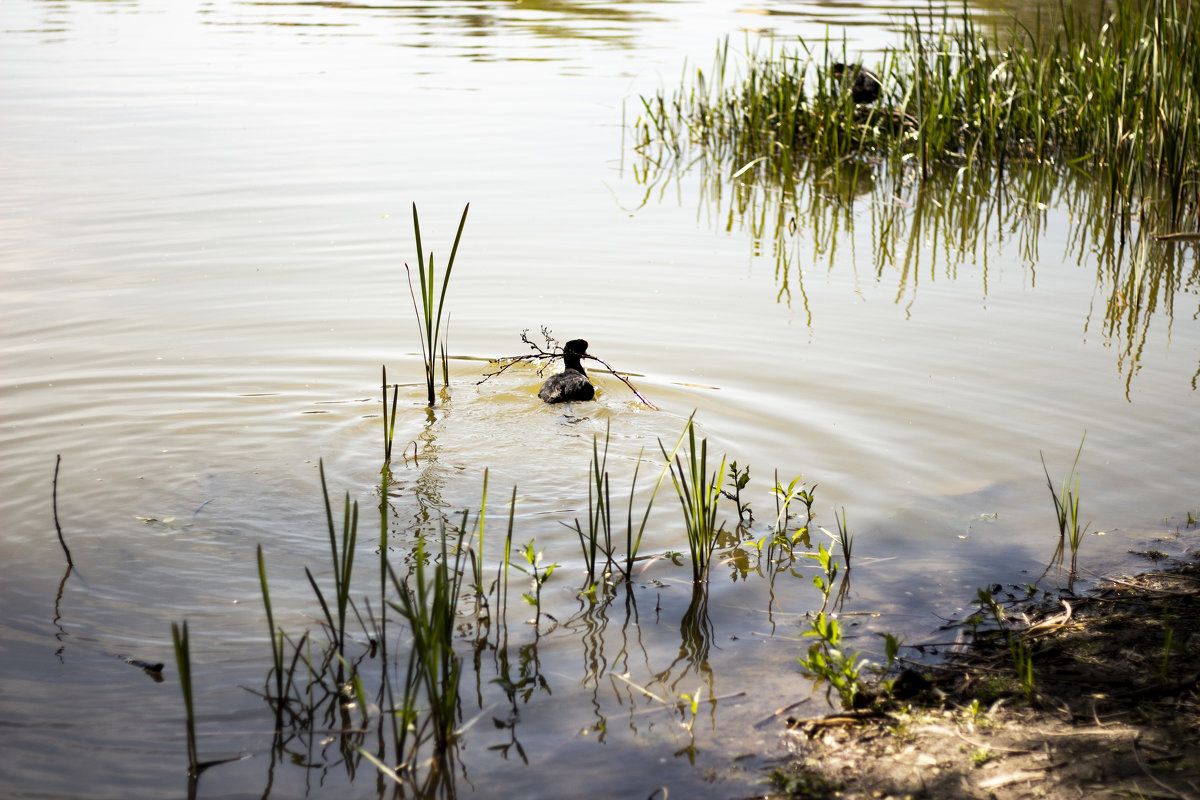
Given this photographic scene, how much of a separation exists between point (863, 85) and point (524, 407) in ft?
23.4

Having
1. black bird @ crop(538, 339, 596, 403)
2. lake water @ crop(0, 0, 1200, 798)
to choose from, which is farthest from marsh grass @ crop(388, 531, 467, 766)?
black bird @ crop(538, 339, 596, 403)

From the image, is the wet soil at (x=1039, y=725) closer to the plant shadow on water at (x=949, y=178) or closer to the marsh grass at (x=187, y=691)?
the marsh grass at (x=187, y=691)

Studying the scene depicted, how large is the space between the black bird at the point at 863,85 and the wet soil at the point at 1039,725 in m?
8.70

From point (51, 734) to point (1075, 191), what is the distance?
33.2ft

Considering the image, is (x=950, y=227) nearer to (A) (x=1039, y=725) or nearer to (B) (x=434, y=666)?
(A) (x=1039, y=725)

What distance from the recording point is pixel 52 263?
822 cm

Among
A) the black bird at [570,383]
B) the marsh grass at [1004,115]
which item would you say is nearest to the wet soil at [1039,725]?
the black bird at [570,383]

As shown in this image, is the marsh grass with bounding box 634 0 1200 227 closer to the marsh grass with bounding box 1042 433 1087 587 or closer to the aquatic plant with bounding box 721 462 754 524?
the marsh grass with bounding box 1042 433 1087 587

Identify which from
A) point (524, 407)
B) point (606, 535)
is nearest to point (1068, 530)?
point (606, 535)

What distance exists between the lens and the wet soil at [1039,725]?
2762 millimetres

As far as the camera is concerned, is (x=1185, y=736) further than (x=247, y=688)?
No

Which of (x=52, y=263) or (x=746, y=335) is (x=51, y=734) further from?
(x=52, y=263)

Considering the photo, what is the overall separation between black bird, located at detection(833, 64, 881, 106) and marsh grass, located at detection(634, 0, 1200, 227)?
5.5 inches

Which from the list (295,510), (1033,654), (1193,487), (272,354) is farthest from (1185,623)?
(272,354)
